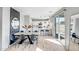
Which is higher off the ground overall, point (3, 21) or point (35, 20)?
point (35, 20)

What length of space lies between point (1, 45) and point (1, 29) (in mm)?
741

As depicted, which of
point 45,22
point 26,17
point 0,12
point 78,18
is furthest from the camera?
point 45,22

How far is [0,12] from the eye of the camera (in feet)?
15.5

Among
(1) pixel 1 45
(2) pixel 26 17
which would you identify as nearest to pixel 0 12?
(1) pixel 1 45

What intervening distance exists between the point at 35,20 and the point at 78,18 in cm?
1433

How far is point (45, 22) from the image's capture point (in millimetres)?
17953

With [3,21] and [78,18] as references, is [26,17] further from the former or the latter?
[78,18]
